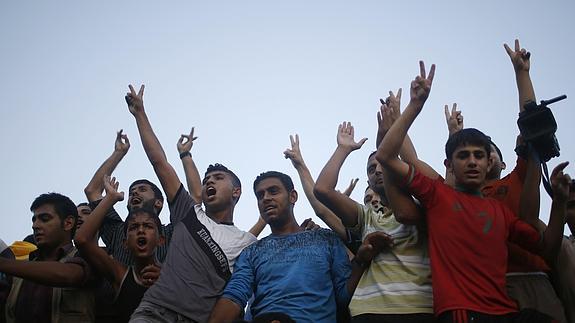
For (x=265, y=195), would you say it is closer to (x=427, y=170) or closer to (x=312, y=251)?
(x=312, y=251)

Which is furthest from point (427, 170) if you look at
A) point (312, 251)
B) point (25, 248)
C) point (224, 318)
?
point (25, 248)

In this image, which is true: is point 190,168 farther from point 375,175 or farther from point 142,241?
point 375,175

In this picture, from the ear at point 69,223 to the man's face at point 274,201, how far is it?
1779 millimetres

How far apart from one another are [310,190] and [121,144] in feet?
9.20

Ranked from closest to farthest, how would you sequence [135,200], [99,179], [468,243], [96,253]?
[468,243]
[96,253]
[135,200]
[99,179]

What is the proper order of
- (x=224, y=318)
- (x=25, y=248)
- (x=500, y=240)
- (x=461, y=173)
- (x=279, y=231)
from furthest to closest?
(x=25, y=248), (x=279, y=231), (x=224, y=318), (x=461, y=173), (x=500, y=240)

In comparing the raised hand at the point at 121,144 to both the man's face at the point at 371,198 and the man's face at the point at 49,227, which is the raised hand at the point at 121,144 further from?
the man's face at the point at 371,198

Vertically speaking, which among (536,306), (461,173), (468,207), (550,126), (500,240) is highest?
(550,126)

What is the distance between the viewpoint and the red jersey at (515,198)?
374 cm

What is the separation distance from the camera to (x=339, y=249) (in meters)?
4.48

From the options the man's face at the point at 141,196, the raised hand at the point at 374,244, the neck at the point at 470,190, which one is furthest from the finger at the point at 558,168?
the man's face at the point at 141,196

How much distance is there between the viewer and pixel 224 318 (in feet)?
13.5

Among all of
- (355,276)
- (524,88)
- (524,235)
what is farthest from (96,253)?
(524,88)

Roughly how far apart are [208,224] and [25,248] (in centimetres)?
232
